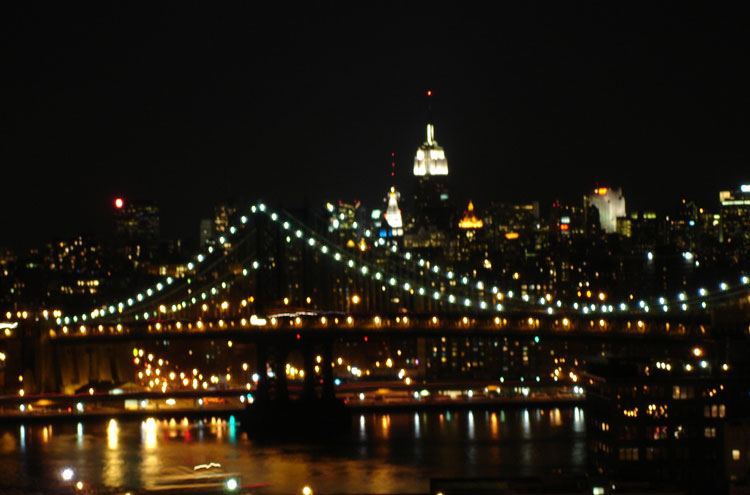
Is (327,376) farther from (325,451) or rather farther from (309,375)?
(325,451)

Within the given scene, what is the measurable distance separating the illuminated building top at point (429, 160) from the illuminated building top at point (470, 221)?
16844mm

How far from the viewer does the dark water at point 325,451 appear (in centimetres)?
4584

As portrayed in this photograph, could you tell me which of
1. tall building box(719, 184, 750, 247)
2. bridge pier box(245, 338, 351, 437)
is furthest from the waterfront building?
tall building box(719, 184, 750, 247)

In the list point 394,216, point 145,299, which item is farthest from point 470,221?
point 145,299

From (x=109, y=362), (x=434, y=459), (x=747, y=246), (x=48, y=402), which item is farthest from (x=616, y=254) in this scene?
(x=434, y=459)

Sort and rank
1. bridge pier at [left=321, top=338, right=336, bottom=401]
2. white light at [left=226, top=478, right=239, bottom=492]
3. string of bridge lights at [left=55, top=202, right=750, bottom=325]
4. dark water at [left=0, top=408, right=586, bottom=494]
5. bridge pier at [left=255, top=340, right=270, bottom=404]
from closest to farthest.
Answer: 1. white light at [left=226, top=478, right=239, bottom=492]
2. dark water at [left=0, top=408, right=586, bottom=494]
3. bridge pier at [left=255, top=340, right=270, bottom=404]
4. bridge pier at [left=321, top=338, right=336, bottom=401]
5. string of bridge lights at [left=55, top=202, right=750, bottom=325]

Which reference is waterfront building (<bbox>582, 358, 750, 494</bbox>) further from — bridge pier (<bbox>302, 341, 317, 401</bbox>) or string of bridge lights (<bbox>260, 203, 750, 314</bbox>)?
bridge pier (<bbox>302, 341, 317, 401</bbox>)

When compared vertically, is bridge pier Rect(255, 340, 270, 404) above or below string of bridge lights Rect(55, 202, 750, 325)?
below

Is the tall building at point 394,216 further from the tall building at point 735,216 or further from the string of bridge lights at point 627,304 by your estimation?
the string of bridge lights at point 627,304

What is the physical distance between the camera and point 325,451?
53031mm

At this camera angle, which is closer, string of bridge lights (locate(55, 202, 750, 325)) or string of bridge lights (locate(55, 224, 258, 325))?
string of bridge lights (locate(55, 202, 750, 325))

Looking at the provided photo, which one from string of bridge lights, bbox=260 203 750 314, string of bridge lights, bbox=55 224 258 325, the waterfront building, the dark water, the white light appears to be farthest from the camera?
string of bridge lights, bbox=55 224 258 325

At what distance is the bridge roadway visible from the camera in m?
52.3

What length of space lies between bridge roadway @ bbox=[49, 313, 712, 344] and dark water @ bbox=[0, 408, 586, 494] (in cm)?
299
